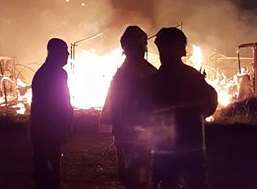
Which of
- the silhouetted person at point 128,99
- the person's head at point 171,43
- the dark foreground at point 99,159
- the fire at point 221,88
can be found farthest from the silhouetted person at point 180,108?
the fire at point 221,88

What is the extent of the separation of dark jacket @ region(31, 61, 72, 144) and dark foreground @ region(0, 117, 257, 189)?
68.7 inches

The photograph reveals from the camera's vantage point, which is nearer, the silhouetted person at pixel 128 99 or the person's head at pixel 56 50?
the silhouetted person at pixel 128 99

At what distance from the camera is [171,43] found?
4.62 m

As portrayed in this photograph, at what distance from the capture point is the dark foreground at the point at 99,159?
809cm

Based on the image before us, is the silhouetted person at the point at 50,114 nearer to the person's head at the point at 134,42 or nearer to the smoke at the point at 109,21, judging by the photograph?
the person's head at the point at 134,42

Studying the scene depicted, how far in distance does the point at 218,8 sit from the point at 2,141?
2324 centimetres

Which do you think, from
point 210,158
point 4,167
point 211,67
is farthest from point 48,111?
point 211,67

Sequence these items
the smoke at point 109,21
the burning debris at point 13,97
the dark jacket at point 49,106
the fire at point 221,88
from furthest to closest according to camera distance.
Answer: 1. the smoke at point 109,21
2. the fire at point 221,88
3. the burning debris at point 13,97
4. the dark jacket at point 49,106

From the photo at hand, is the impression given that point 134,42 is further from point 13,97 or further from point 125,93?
point 13,97

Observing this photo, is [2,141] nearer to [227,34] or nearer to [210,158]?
[210,158]

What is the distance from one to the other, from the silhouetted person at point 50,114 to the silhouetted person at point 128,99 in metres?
0.91

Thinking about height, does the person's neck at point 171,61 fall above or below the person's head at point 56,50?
below

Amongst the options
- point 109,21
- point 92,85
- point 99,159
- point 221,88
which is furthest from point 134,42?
point 109,21

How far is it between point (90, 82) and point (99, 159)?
7952 millimetres
